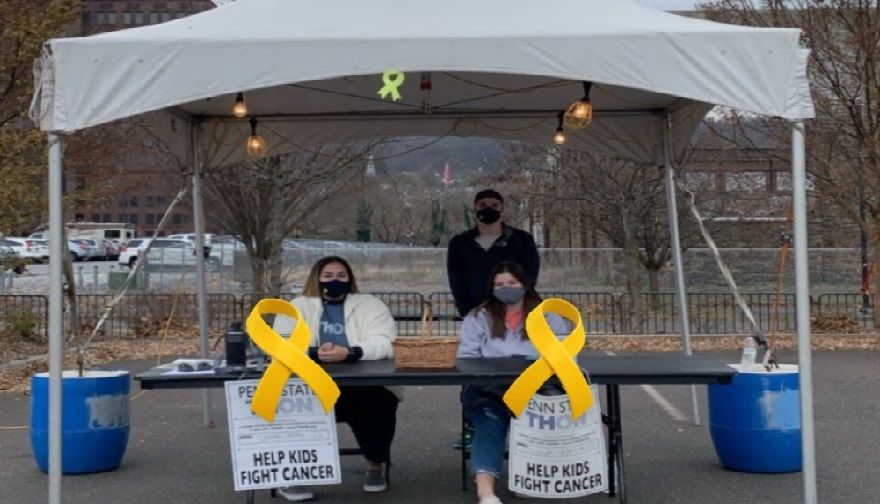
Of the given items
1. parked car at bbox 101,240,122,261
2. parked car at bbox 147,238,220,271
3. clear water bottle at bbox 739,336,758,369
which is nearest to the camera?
clear water bottle at bbox 739,336,758,369

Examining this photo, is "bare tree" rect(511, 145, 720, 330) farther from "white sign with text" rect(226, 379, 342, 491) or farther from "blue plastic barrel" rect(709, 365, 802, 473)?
"white sign with text" rect(226, 379, 342, 491)

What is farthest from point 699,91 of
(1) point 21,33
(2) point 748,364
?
(1) point 21,33

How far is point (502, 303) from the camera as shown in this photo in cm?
577

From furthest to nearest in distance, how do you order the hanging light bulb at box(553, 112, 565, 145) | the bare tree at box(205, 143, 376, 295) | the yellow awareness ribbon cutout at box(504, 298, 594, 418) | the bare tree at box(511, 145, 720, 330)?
the bare tree at box(511, 145, 720, 330), the bare tree at box(205, 143, 376, 295), the hanging light bulb at box(553, 112, 565, 145), the yellow awareness ribbon cutout at box(504, 298, 594, 418)

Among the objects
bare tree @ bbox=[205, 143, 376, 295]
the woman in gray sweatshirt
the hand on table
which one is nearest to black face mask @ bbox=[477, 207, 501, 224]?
the woman in gray sweatshirt

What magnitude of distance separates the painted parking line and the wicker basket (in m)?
4.03

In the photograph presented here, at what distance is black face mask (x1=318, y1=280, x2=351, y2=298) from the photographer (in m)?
5.96

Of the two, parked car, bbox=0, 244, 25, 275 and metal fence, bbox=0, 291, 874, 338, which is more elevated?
parked car, bbox=0, 244, 25, 275

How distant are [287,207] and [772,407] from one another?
10551 mm

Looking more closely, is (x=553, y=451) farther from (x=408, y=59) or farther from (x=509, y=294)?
(x=408, y=59)

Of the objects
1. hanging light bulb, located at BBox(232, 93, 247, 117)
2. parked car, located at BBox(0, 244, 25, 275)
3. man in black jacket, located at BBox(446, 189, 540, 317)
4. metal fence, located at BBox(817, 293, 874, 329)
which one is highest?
hanging light bulb, located at BBox(232, 93, 247, 117)

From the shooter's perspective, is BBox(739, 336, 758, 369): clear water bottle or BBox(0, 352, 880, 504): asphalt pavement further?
BBox(739, 336, 758, 369): clear water bottle

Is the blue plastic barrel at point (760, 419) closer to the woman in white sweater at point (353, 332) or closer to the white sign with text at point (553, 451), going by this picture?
the white sign with text at point (553, 451)

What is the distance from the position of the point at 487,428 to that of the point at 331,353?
950 millimetres
